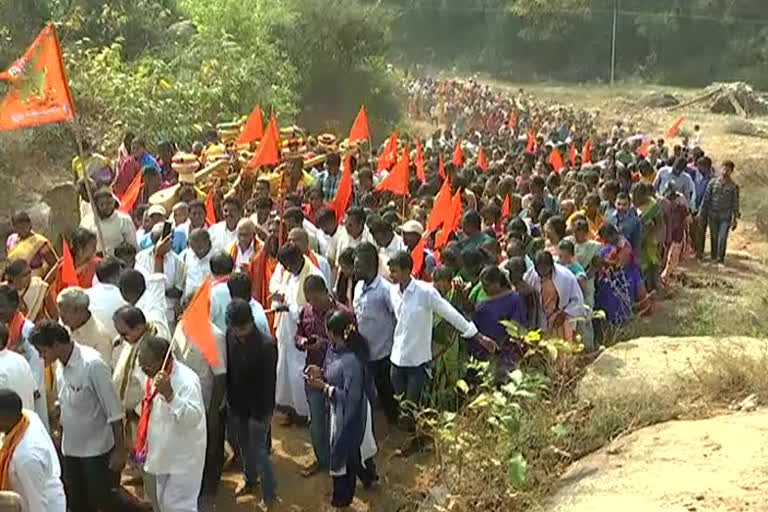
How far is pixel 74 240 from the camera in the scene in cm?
703

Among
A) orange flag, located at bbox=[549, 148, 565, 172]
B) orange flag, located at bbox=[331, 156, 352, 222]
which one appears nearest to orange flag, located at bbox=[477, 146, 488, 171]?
orange flag, located at bbox=[549, 148, 565, 172]

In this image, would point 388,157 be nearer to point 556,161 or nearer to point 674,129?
point 556,161

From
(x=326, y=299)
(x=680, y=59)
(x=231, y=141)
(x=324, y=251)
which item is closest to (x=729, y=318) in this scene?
(x=324, y=251)

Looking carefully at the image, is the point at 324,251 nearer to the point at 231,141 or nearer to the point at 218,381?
the point at 218,381

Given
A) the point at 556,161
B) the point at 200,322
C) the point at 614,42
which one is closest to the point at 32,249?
the point at 200,322

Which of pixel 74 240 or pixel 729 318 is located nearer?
pixel 74 240

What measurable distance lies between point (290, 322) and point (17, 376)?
2282 millimetres

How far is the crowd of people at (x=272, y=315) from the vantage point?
5.27 meters

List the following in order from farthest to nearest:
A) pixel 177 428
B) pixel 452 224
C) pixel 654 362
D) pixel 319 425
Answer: pixel 452 224, pixel 654 362, pixel 319 425, pixel 177 428

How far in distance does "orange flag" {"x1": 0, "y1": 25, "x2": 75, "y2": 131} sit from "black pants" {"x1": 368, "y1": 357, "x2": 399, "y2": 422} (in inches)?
116

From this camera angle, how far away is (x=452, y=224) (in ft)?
28.3

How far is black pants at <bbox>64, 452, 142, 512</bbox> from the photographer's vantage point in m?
5.57

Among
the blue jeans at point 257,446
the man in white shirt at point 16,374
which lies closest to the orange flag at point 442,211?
the blue jeans at point 257,446

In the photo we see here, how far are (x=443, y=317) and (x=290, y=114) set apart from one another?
42.8 ft
